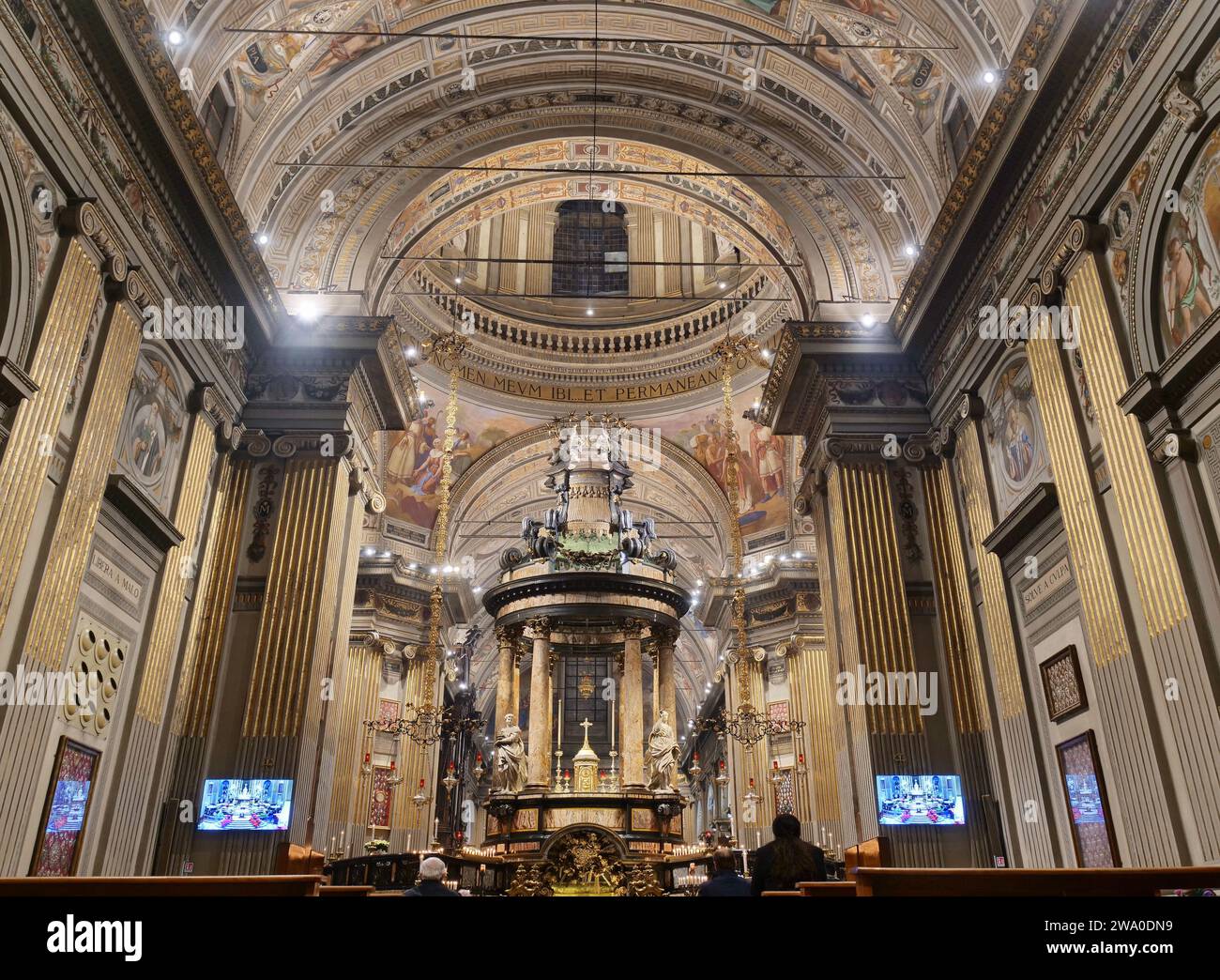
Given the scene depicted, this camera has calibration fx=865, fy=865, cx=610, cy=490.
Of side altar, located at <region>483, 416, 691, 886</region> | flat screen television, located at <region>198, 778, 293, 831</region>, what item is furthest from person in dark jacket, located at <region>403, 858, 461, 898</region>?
side altar, located at <region>483, 416, 691, 886</region>

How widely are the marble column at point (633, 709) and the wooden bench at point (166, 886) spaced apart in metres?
13.6

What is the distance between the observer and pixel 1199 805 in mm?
6293

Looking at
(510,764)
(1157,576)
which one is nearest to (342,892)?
(1157,576)

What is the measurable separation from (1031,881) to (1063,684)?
578cm

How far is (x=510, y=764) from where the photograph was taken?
17016mm

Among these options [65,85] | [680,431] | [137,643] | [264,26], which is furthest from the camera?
[680,431]

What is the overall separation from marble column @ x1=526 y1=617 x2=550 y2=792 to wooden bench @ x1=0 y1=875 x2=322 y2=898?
523 inches

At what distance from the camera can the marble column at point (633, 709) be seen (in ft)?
56.6

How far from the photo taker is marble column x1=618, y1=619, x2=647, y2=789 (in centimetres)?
1727

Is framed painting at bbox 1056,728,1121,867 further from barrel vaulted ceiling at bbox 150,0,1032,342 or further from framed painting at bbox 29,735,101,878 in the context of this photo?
framed painting at bbox 29,735,101,878

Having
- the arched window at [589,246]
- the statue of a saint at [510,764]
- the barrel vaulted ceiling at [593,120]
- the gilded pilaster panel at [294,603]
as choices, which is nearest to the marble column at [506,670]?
the statue of a saint at [510,764]
